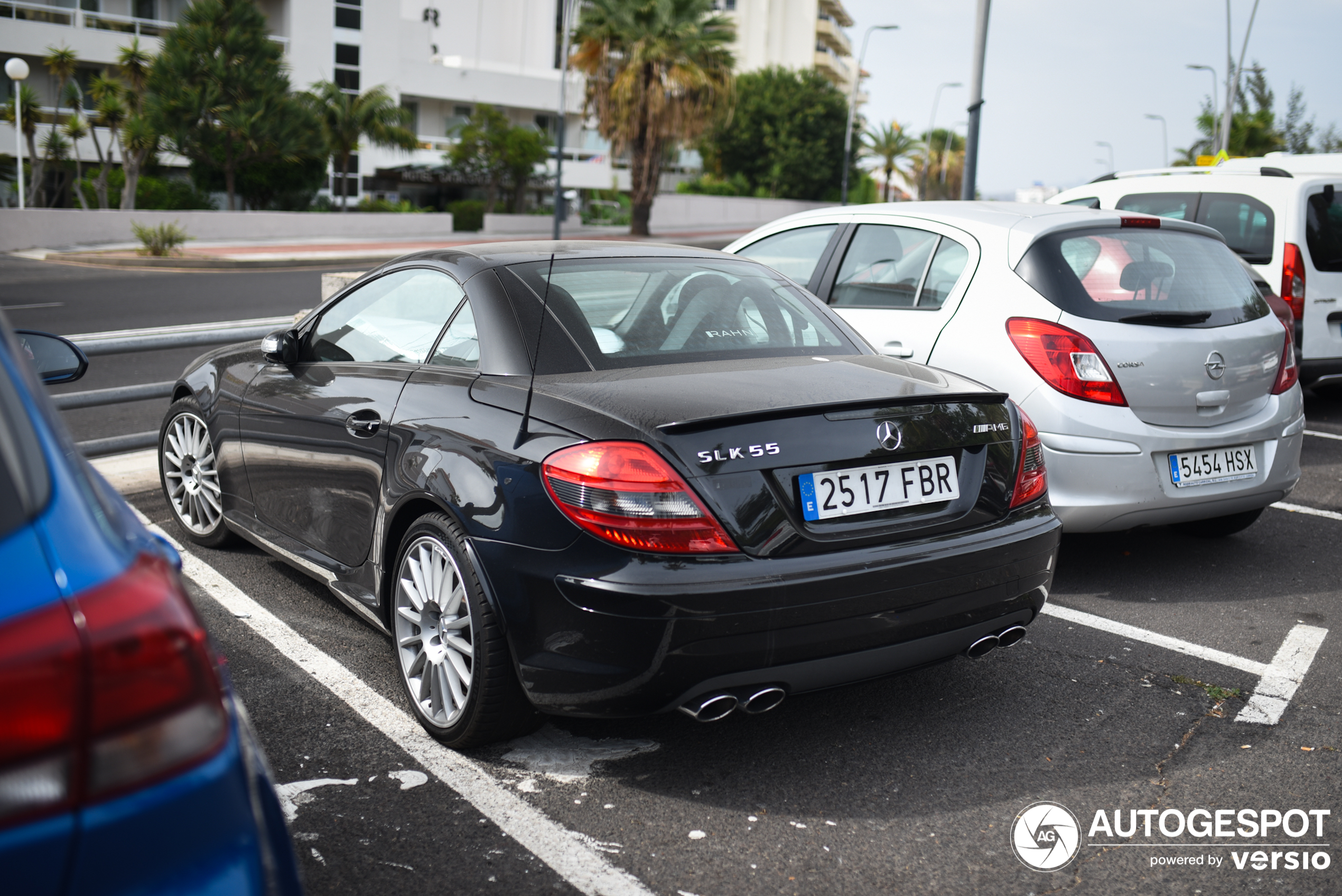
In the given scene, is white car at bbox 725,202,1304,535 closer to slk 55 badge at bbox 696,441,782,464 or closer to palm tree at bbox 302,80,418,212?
slk 55 badge at bbox 696,441,782,464

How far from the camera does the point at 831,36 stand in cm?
9175

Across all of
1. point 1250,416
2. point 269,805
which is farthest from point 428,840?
point 1250,416

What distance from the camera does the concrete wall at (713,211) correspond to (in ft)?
181

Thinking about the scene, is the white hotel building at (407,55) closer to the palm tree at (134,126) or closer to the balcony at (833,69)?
the palm tree at (134,126)

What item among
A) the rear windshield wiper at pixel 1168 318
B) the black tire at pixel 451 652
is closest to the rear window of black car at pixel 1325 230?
the rear windshield wiper at pixel 1168 318

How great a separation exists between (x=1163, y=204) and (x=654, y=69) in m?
31.6

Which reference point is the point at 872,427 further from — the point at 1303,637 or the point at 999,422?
the point at 1303,637

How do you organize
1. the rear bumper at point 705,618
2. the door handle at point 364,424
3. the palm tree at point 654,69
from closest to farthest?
the rear bumper at point 705,618 → the door handle at point 364,424 → the palm tree at point 654,69

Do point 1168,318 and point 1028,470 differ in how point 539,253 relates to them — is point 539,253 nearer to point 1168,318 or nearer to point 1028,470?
point 1028,470

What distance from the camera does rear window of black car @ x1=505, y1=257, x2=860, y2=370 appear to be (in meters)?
3.50

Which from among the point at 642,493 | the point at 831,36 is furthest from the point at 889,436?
the point at 831,36

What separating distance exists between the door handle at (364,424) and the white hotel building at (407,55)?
42.2m

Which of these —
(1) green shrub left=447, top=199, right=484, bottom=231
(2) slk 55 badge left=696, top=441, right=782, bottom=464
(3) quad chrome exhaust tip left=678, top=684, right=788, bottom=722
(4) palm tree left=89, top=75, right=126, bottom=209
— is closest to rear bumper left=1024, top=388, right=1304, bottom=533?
(2) slk 55 badge left=696, top=441, right=782, bottom=464

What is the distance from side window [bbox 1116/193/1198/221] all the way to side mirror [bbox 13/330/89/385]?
736 cm
